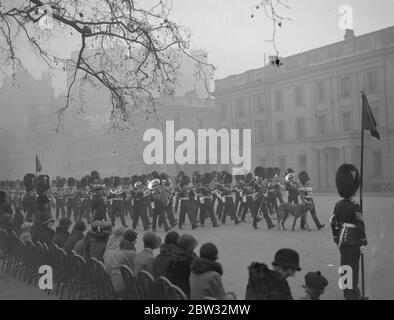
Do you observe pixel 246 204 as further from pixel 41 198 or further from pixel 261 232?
pixel 41 198

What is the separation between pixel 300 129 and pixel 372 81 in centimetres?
324

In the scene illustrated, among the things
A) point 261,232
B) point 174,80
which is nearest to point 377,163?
point 261,232

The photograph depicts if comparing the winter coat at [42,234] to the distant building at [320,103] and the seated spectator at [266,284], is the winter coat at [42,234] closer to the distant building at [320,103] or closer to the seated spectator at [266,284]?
the seated spectator at [266,284]

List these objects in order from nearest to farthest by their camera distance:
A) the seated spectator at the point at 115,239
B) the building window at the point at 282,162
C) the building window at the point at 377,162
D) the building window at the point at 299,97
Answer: the seated spectator at the point at 115,239
the building window at the point at 299,97
the building window at the point at 377,162
the building window at the point at 282,162

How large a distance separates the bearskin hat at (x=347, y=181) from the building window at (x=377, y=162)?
31.9ft

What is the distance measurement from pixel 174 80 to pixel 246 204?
6.19 metres

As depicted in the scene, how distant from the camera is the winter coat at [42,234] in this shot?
7.39 metres

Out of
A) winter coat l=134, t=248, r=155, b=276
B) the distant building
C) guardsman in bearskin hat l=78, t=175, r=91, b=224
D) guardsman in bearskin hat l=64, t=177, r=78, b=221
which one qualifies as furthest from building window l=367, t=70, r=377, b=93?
winter coat l=134, t=248, r=155, b=276

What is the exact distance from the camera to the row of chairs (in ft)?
13.0

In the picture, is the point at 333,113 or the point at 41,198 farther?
the point at 333,113

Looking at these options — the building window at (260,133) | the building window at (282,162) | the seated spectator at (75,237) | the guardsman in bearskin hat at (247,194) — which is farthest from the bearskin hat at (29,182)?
the building window at (282,162)

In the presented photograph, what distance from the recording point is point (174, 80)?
855 cm

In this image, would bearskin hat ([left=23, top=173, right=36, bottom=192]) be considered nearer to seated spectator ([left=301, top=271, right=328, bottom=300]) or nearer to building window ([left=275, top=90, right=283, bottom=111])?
building window ([left=275, top=90, right=283, bottom=111])
